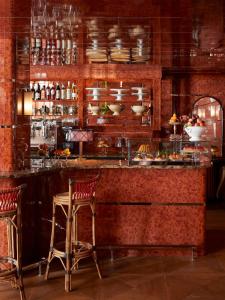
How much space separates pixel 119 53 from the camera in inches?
327

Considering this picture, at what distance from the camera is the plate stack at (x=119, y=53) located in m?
7.41

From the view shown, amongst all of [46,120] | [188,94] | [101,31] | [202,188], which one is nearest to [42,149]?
[101,31]

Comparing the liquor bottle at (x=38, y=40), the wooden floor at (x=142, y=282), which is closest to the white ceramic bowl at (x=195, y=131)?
the wooden floor at (x=142, y=282)

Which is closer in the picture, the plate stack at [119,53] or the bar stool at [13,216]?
the bar stool at [13,216]

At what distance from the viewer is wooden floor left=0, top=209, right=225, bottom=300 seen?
4.58 m

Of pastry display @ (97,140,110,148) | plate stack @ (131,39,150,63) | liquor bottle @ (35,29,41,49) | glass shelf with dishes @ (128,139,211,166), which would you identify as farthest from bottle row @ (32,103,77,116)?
glass shelf with dishes @ (128,139,211,166)

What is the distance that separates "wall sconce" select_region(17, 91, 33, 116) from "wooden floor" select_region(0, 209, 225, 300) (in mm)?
1783

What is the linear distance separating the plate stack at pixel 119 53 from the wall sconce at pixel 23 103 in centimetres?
191

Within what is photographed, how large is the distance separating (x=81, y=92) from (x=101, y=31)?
120 inches

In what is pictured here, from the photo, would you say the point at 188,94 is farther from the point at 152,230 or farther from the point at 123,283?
the point at 123,283

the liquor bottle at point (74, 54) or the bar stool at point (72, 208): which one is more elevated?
the liquor bottle at point (74, 54)

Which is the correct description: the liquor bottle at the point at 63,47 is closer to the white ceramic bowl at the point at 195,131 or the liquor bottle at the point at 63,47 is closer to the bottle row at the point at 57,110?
the bottle row at the point at 57,110

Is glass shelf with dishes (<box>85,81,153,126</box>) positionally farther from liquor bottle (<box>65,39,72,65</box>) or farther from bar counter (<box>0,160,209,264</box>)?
bar counter (<box>0,160,209,264</box>)

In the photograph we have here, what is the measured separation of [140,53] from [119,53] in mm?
362
